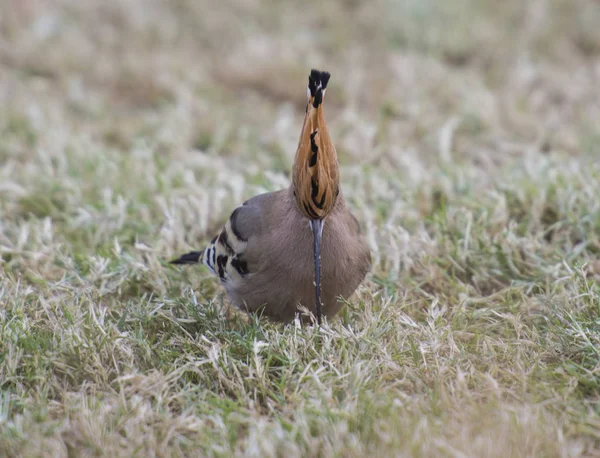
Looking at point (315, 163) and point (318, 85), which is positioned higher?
point (318, 85)

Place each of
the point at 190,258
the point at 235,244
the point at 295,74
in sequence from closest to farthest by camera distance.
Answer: the point at 235,244 → the point at 190,258 → the point at 295,74

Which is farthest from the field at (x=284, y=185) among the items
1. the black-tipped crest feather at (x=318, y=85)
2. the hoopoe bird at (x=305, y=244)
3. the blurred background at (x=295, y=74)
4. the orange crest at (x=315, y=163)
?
the black-tipped crest feather at (x=318, y=85)

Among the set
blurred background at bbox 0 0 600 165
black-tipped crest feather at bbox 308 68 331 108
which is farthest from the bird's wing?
blurred background at bbox 0 0 600 165

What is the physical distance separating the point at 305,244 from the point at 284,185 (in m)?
1.44

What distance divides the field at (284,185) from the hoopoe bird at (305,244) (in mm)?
133

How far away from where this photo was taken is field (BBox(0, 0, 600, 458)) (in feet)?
8.16

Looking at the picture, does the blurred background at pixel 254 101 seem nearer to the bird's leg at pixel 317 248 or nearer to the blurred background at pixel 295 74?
the blurred background at pixel 295 74

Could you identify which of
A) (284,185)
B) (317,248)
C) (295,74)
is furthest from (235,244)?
(295,74)

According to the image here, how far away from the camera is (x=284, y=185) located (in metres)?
4.29

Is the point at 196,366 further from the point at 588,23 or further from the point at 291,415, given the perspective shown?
the point at 588,23

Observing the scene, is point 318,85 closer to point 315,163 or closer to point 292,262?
point 315,163

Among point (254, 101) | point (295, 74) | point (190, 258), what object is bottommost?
point (190, 258)

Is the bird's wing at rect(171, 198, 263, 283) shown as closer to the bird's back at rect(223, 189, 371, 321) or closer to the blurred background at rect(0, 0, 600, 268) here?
the bird's back at rect(223, 189, 371, 321)

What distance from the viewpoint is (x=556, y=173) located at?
4.16m
